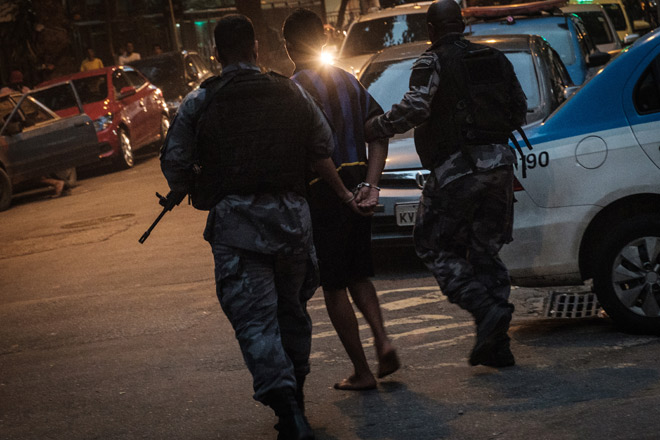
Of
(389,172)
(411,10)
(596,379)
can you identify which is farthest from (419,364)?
(411,10)

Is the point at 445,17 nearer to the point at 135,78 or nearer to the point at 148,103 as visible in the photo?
the point at 148,103

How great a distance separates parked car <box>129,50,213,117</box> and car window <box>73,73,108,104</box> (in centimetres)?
373

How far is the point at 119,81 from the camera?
73.1ft

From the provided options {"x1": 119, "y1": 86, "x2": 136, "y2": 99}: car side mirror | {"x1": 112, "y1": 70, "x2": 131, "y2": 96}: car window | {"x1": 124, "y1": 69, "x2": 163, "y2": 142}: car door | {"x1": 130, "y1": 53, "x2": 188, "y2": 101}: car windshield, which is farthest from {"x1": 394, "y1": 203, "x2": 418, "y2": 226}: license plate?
{"x1": 130, "y1": 53, "x2": 188, "y2": 101}: car windshield

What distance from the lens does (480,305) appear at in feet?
19.3

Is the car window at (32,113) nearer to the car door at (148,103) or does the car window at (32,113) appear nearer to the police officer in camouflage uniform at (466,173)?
the car door at (148,103)

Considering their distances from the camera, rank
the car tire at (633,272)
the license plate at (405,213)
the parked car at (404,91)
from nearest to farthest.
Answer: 1. the car tire at (633,272)
2. the license plate at (405,213)
3. the parked car at (404,91)

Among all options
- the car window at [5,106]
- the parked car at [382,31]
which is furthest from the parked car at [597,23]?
the car window at [5,106]

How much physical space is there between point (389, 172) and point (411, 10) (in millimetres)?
9746

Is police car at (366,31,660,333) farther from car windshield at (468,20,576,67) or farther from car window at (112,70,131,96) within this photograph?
car window at (112,70,131,96)

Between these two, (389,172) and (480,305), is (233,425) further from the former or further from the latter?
(389,172)

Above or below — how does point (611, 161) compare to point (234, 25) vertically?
below

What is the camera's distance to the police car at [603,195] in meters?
6.27

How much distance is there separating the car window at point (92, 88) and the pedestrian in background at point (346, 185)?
1606 centimetres
